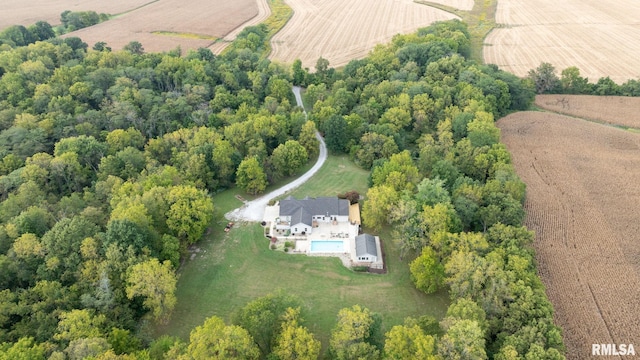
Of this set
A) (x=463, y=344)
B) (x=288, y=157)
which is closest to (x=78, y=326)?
(x=463, y=344)

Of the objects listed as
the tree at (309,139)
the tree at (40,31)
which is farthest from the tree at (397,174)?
the tree at (40,31)

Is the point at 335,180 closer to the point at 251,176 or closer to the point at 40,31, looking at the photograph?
the point at 251,176

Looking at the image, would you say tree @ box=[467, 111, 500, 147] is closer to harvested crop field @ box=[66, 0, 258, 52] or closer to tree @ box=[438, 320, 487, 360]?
tree @ box=[438, 320, 487, 360]

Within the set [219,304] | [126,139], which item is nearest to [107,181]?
[126,139]

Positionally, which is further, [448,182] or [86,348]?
[448,182]

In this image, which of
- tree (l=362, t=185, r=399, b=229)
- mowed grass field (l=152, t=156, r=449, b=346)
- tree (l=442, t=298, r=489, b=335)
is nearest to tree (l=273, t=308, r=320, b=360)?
mowed grass field (l=152, t=156, r=449, b=346)

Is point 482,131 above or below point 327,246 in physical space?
above
